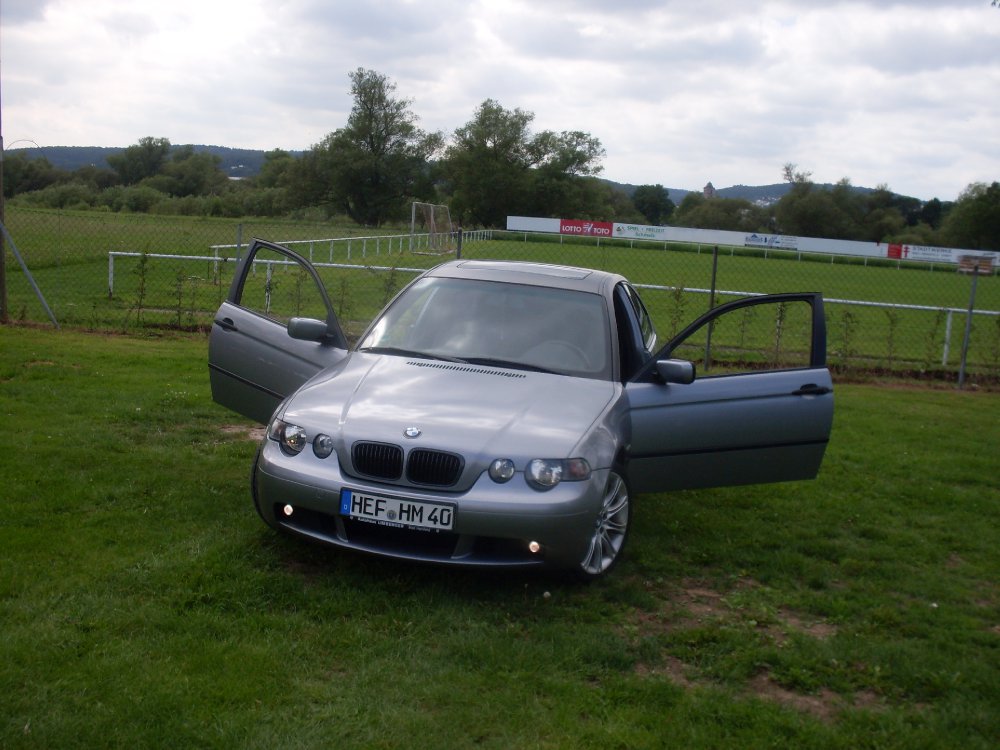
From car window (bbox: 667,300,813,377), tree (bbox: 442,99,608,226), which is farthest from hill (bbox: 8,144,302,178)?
car window (bbox: 667,300,813,377)

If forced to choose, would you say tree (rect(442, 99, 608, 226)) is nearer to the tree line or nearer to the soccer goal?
the tree line

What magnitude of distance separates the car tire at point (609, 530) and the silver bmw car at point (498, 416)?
12 mm

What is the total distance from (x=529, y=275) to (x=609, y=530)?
1838 mm


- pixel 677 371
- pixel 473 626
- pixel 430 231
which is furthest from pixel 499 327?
pixel 430 231

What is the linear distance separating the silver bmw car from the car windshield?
12 mm

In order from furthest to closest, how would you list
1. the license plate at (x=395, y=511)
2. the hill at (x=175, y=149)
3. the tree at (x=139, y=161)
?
the tree at (x=139, y=161), the hill at (x=175, y=149), the license plate at (x=395, y=511)

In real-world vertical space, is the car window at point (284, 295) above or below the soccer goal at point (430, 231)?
below

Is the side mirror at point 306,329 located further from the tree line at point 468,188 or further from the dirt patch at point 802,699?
the tree line at point 468,188

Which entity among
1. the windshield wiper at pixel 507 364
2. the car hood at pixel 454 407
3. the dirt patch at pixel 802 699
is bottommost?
the dirt patch at pixel 802 699

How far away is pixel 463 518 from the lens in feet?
14.0

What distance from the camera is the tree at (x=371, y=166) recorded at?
64.4 metres

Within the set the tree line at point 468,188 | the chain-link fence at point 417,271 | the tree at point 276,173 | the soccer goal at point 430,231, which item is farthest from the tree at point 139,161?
the chain-link fence at point 417,271

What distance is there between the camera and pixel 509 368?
5328mm

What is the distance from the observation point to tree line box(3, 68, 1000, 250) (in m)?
45.7
